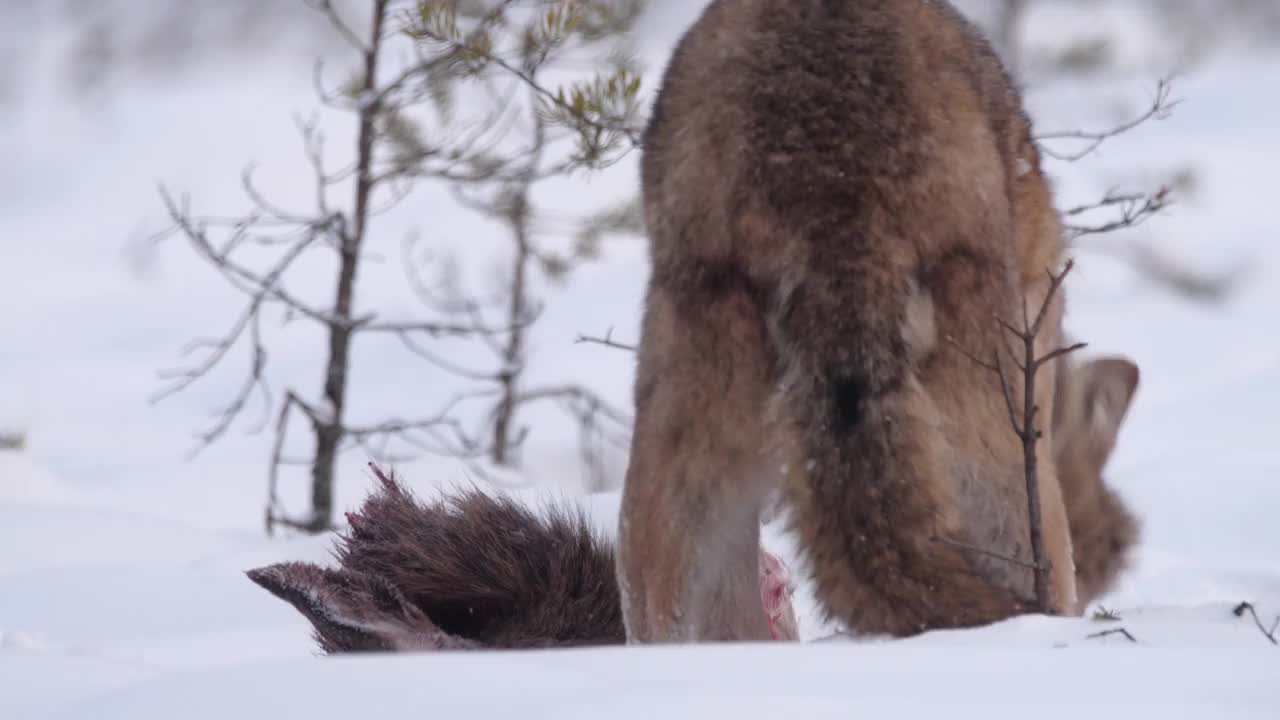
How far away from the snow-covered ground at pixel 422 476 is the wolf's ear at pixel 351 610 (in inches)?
17.5

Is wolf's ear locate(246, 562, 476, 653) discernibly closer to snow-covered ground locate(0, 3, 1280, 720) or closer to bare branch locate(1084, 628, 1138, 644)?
snow-covered ground locate(0, 3, 1280, 720)

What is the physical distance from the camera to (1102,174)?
18.7m

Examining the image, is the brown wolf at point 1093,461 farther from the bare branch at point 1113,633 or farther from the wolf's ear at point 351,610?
the wolf's ear at point 351,610

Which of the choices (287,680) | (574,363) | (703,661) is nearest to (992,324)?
(703,661)

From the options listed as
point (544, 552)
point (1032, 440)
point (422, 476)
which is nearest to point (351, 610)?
point (544, 552)

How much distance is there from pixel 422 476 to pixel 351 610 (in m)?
3.66

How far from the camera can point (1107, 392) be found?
3787 mm

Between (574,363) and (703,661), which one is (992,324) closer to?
(703,661)

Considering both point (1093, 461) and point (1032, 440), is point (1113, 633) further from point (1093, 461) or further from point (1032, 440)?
point (1093, 461)

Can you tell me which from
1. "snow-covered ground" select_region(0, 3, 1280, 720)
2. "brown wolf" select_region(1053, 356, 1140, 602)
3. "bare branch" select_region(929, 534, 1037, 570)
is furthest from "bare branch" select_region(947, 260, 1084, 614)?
"brown wolf" select_region(1053, 356, 1140, 602)

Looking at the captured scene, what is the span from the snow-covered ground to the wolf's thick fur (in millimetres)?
313

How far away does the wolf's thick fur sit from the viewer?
9.30 ft

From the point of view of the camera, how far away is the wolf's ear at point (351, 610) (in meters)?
3.23

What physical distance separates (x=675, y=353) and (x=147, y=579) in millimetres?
3072
